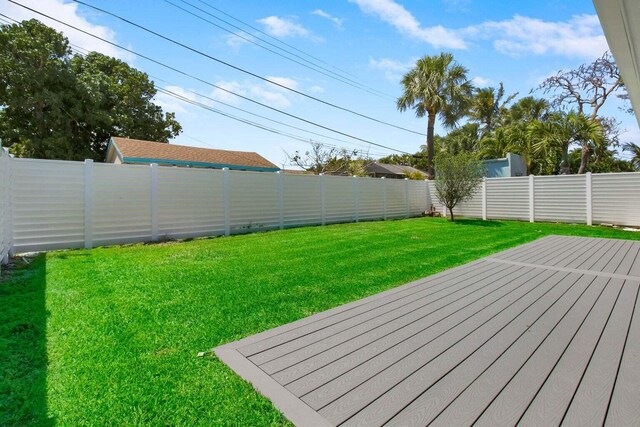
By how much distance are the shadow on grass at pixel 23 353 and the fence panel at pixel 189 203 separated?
11.0ft

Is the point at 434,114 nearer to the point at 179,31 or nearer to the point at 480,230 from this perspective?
the point at 480,230

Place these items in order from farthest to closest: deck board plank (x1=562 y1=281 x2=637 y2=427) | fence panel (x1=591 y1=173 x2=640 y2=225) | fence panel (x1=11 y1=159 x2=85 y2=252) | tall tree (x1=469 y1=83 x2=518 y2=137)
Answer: tall tree (x1=469 y1=83 x2=518 y2=137) → fence panel (x1=591 y1=173 x2=640 y2=225) → fence panel (x1=11 y1=159 x2=85 y2=252) → deck board plank (x1=562 y1=281 x2=637 y2=427)

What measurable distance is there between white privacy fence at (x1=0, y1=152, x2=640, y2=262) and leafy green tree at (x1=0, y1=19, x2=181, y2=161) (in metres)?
14.9

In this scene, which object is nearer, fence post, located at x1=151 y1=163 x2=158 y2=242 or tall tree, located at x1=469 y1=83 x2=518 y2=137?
fence post, located at x1=151 y1=163 x2=158 y2=242

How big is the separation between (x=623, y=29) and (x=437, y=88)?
15.1 metres

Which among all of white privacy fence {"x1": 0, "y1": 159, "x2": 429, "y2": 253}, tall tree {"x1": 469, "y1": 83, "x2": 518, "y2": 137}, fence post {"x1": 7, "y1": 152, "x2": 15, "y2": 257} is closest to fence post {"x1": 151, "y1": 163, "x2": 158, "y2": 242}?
white privacy fence {"x1": 0, "y1": 159, "x2": 429, "y2": 253}

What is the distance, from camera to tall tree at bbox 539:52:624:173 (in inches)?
635

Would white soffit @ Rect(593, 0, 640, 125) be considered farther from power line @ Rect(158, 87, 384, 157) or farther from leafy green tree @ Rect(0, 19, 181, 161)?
leafy green tree @ Rect(0, 19, 181, 161)

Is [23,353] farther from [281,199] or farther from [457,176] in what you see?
[457,176]

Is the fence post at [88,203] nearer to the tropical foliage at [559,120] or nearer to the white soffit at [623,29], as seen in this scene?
the white soffit at [623,29]

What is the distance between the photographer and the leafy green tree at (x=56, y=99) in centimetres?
1645

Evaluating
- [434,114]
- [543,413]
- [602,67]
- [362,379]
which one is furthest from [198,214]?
[602,67]

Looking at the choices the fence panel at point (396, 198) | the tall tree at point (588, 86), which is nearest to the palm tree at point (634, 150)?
the tall tree at point (588, 86)

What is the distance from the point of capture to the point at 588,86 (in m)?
17.0
